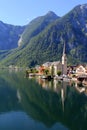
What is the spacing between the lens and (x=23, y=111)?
54.8 meters

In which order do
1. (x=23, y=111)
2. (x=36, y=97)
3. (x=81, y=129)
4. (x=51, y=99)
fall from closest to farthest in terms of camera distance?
(x=81, y=129) < (x=23, y=111) < (x=51, y=99) < (x=36, y=97)

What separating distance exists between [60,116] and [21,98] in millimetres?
23108

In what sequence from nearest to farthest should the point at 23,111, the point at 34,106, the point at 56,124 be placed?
the point at 56,124
the point at 23,111
the point at 34,106

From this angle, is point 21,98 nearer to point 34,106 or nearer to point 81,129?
point 34,106

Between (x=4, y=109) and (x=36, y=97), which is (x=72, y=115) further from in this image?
(x=36, y=97)

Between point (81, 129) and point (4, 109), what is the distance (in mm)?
20384

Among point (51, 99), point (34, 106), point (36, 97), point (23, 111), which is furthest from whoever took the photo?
point (36, 97)


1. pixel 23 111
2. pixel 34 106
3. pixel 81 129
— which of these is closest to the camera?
pixel 81 129

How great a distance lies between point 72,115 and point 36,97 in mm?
24407

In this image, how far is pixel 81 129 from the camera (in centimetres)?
4106

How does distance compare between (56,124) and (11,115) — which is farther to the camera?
(11,115)

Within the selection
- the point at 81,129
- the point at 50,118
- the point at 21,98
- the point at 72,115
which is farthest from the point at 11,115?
the point at 21,98

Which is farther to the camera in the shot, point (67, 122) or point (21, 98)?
point (21, 98)

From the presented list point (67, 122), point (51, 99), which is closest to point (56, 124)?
point (67, 122)
